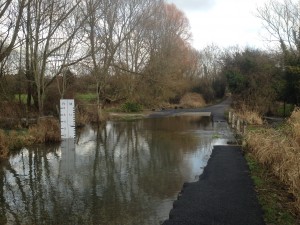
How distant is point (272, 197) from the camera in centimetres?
770

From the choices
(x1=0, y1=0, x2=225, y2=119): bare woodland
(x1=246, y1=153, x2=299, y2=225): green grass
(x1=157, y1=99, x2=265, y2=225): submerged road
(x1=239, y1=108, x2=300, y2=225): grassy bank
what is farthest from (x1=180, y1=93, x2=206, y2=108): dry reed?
(x1=246, y1=153, x2=299, y2=225): green grass

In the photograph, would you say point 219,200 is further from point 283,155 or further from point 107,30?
point 107,30

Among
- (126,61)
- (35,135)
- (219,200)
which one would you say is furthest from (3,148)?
(126,61)

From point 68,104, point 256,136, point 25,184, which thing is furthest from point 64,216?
point 68,104

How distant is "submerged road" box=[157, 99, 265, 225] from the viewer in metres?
6.36

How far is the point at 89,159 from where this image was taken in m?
13.3

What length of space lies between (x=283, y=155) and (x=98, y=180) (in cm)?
486

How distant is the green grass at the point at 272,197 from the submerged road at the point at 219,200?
14 centimetres

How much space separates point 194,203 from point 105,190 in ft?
8.29

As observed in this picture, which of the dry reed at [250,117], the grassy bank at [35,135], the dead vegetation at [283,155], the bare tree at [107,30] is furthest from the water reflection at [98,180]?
the bare tree at [107,30]

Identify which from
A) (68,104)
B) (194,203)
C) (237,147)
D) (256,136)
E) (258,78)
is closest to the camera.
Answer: (194,203)

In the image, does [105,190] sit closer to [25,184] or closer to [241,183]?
[25,184]

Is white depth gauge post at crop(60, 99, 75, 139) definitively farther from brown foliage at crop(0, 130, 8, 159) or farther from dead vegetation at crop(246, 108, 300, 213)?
dead vegetation at crop(246, 108, 300, 213)

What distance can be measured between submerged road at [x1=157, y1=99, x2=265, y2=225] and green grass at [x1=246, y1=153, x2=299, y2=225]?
0.14 m
